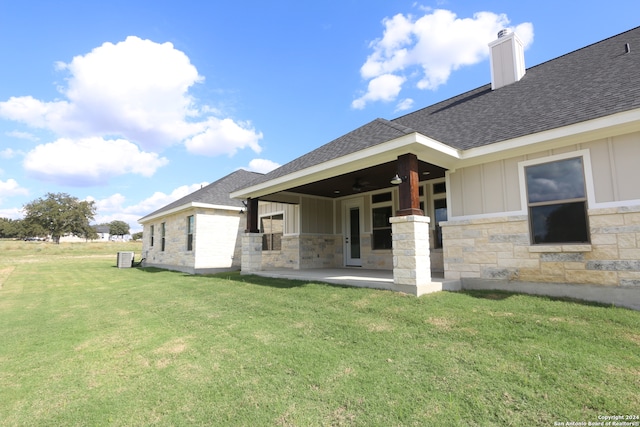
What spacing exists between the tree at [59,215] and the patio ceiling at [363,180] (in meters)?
64.9

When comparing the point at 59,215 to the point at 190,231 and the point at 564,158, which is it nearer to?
the point at 190,231

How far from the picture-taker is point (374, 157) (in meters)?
6.42

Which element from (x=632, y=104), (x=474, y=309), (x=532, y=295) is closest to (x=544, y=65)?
(x=632, y=104)

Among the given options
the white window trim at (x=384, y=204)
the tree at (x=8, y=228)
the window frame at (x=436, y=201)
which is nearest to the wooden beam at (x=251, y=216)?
the white window trim at (x=384, y=204)

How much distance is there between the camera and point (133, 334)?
4496mm

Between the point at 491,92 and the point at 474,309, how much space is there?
7042mm

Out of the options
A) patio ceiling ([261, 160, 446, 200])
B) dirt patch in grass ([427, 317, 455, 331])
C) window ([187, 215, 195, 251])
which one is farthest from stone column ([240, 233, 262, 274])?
dirt patch in grass ([427, 317, 455, 331])

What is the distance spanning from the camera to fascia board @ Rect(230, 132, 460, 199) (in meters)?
5.62

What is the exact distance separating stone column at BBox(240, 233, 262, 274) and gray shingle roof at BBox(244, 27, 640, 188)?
7.45 ft

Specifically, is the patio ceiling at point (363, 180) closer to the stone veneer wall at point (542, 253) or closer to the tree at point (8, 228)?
the stone veneer wall at point (542, 253)

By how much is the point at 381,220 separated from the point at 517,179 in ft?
15.8

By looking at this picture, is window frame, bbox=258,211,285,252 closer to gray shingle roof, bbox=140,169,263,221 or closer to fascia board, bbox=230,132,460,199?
gray shingle roof, bbox=140,169,263,221

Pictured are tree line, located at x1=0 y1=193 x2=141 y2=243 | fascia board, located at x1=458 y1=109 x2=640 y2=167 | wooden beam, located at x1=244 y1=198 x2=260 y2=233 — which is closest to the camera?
fascia board, located at x1=458 y1=109 x2=640 y2=167

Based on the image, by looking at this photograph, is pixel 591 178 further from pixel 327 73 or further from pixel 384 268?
pixel 327 73
